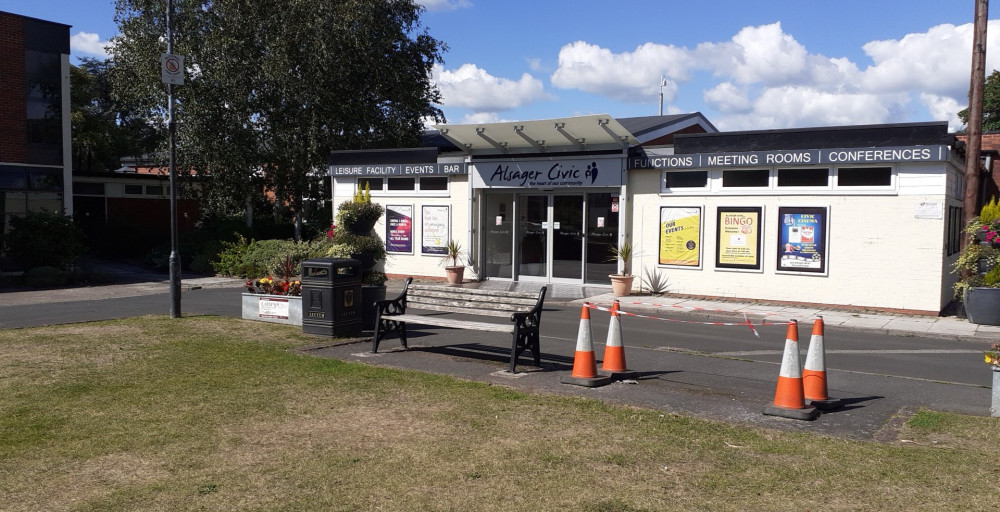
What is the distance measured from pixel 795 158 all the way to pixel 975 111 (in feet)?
11.7

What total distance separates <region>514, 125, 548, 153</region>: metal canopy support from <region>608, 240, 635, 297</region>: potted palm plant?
3130mm

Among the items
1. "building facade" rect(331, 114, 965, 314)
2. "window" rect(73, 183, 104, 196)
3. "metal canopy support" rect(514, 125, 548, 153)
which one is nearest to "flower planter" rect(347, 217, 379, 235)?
"building facade" rect(331, 114, 965, 314)

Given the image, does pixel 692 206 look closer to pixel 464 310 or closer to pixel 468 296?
pixel 468 296

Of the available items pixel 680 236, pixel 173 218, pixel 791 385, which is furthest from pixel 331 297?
pixel 680 236

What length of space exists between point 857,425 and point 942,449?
0.95 metres

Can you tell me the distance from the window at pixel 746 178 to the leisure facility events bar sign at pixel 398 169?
7022mm

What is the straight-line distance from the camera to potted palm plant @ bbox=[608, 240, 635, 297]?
60.2 ft

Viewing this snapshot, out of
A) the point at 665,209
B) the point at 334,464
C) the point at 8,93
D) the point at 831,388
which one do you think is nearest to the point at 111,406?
the point at 334,464

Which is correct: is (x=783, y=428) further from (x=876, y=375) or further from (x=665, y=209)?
(x=665, y=209)

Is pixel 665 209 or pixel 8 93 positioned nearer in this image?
pixel 665 209

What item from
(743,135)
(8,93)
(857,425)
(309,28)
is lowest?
(857,425)

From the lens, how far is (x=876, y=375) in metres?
9.54

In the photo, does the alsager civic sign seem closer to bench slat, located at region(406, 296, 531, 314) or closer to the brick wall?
bench slat, located at region(406, 296, 531, 314)

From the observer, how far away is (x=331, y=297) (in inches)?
445
